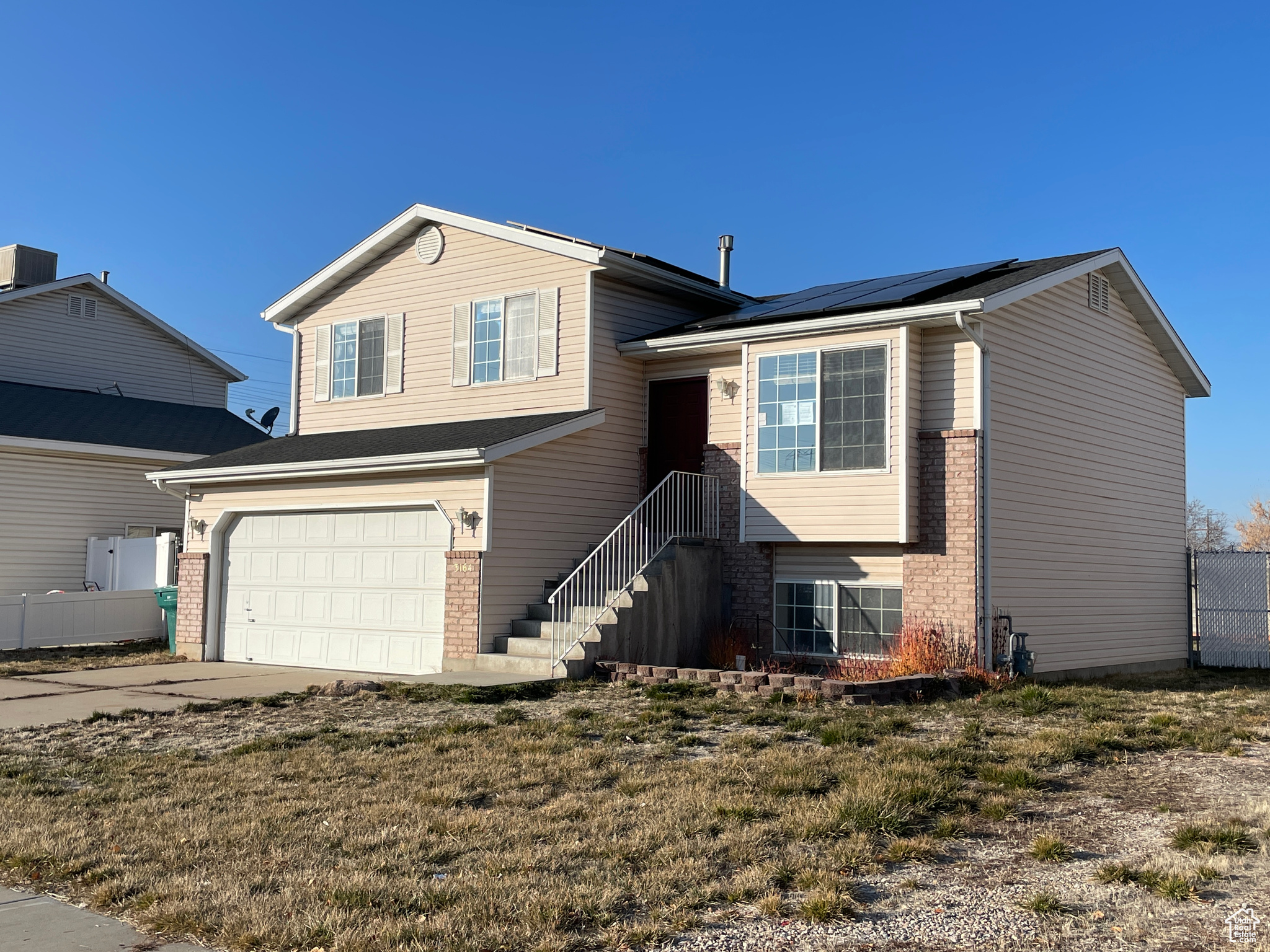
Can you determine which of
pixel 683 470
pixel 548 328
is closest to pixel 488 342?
pixel 548 328

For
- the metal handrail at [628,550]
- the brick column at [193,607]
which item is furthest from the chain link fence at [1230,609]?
the brick column at [193,607]

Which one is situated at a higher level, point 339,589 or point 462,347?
point 462,347

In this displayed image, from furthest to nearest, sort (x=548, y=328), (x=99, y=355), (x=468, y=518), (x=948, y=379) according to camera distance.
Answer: (x=99, y=355) → (x=548, y=328) → (x=468, y=518) → (x=948, y=379)

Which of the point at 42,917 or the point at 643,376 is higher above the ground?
the point at 643,376

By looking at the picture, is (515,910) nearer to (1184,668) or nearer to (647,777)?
(647,777)

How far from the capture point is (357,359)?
19.5 meters

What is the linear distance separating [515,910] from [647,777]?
2705 millimetres

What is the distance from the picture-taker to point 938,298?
566 inches

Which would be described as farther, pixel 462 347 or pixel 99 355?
pixel 99 355

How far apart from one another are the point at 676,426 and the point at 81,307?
17229 millimetres

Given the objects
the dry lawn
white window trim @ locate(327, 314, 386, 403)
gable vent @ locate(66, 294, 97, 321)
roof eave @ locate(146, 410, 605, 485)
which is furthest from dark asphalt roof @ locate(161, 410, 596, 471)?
gable vent @ locate(66, 294, 97, 321)

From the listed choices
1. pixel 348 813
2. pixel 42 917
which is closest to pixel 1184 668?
pixel 348 813

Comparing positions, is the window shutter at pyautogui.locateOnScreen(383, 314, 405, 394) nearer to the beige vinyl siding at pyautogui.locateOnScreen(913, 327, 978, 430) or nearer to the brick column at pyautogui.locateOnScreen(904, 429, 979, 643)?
the beige vinyl siding at pyautogui.locateOnScreen(913, 327, 978, 430)

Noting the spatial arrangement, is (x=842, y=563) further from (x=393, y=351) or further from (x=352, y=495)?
(x=393, y=351)
